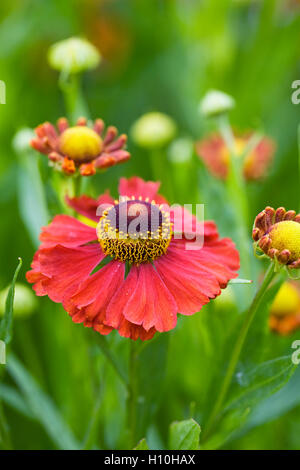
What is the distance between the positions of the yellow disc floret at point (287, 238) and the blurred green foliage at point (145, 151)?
0.14 m

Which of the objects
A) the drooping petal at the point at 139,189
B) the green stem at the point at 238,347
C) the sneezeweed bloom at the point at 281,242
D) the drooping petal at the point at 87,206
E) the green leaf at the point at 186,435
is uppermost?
the drooping petal at the point at 139,189

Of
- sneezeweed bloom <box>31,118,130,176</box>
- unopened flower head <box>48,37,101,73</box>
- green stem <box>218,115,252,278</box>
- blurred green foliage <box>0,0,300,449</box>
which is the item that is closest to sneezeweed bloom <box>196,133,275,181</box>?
blurred green foliage <box>0,0,300,449</box>

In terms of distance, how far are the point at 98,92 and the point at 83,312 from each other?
1.11 m

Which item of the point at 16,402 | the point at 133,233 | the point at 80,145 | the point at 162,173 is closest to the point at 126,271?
the point at 133,233

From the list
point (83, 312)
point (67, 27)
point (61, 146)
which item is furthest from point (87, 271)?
point (67, 27)

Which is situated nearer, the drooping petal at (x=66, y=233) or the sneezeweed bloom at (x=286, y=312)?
the drooping petal at (x=66, y=233)

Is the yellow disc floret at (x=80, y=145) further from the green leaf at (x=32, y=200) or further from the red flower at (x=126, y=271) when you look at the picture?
the green leaf at (x=32, y=200)

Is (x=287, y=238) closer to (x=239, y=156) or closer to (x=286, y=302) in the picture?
(x=286, y=302)

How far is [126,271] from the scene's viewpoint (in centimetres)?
60

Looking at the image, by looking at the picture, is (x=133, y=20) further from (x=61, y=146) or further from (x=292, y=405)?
(x=292, y=405)

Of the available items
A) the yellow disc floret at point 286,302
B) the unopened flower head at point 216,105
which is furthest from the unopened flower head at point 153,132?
the yellow disc floret at point 286,302

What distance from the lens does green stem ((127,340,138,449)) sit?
58 centimetres

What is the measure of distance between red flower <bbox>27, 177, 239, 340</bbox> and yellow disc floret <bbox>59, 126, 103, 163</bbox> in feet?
0.15

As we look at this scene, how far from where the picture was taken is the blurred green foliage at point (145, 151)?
733 mm
